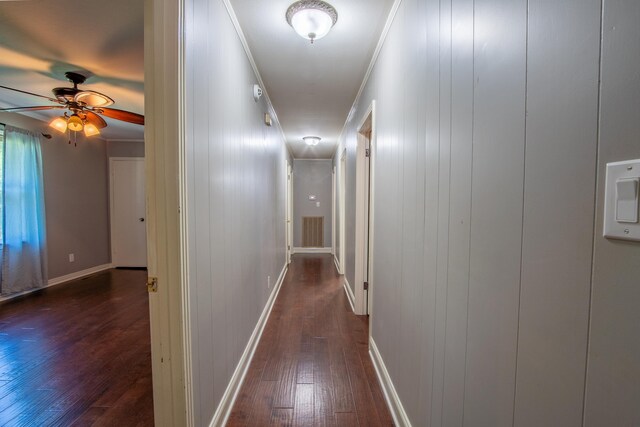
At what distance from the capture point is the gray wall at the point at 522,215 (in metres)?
0.42

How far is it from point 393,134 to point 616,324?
1.41 m

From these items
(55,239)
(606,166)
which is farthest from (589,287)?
(55,239)

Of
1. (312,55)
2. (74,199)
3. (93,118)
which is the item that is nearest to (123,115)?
(93,118)

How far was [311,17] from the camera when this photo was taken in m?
1.52

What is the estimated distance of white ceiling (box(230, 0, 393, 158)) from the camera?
63.2 inches

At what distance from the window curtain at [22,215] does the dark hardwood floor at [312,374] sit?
11.5ft

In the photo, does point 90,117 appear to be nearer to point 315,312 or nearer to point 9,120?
point 9,120

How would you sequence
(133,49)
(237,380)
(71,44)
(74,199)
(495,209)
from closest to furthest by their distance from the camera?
1. (495,209)
2. (237,380)
3. (71,44)
4. (133,49)
5. (74,199)

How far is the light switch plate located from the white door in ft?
19.6

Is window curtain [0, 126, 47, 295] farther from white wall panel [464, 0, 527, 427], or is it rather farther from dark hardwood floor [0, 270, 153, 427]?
white wall panel [464, 0, 527, 427]

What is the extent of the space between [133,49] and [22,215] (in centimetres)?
310

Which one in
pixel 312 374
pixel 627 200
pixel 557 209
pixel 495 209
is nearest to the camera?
pixel 627 200

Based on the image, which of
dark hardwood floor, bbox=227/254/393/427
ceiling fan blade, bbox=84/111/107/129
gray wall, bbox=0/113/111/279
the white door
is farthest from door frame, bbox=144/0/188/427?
the white door

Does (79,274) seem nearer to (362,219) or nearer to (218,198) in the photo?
(218,198)
